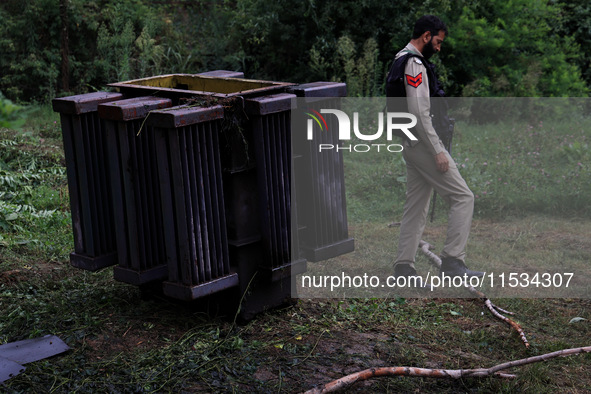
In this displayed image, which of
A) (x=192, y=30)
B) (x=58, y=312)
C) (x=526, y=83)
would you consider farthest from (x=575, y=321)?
(x=192, y=30)

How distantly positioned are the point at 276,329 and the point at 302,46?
7.40 meters

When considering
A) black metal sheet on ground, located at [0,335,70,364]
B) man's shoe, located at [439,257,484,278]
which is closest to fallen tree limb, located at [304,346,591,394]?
black metal sheet on ground, located at [0,335,70,364]

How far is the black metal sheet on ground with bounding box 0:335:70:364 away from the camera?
165 inches

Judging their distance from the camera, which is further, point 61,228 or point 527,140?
point 527,140

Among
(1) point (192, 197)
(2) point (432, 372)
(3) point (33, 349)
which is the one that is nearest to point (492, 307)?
(2) point (432, 372)

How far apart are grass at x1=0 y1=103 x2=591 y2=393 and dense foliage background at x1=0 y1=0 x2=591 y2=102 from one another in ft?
13.6

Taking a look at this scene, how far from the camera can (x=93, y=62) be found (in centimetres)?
1132

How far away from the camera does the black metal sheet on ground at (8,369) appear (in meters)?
3.96

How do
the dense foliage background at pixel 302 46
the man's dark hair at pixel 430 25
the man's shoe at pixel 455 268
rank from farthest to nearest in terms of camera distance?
the dense foliage background at pixel 302 46
the man's shoe at pixel 455 268
the man's dark hair at pixel 430 25

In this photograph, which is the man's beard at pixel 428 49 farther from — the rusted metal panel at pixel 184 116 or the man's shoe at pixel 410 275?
the rusted metal panel at pixel 184 116

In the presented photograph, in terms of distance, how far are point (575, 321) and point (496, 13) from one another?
7.35 metres

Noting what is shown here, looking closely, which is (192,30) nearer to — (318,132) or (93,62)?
(93,62)

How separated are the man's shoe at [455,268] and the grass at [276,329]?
350 mm

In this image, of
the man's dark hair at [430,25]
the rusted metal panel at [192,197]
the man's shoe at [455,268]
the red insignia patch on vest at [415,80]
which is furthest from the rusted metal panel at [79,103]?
the man's shoe at [455,268]
